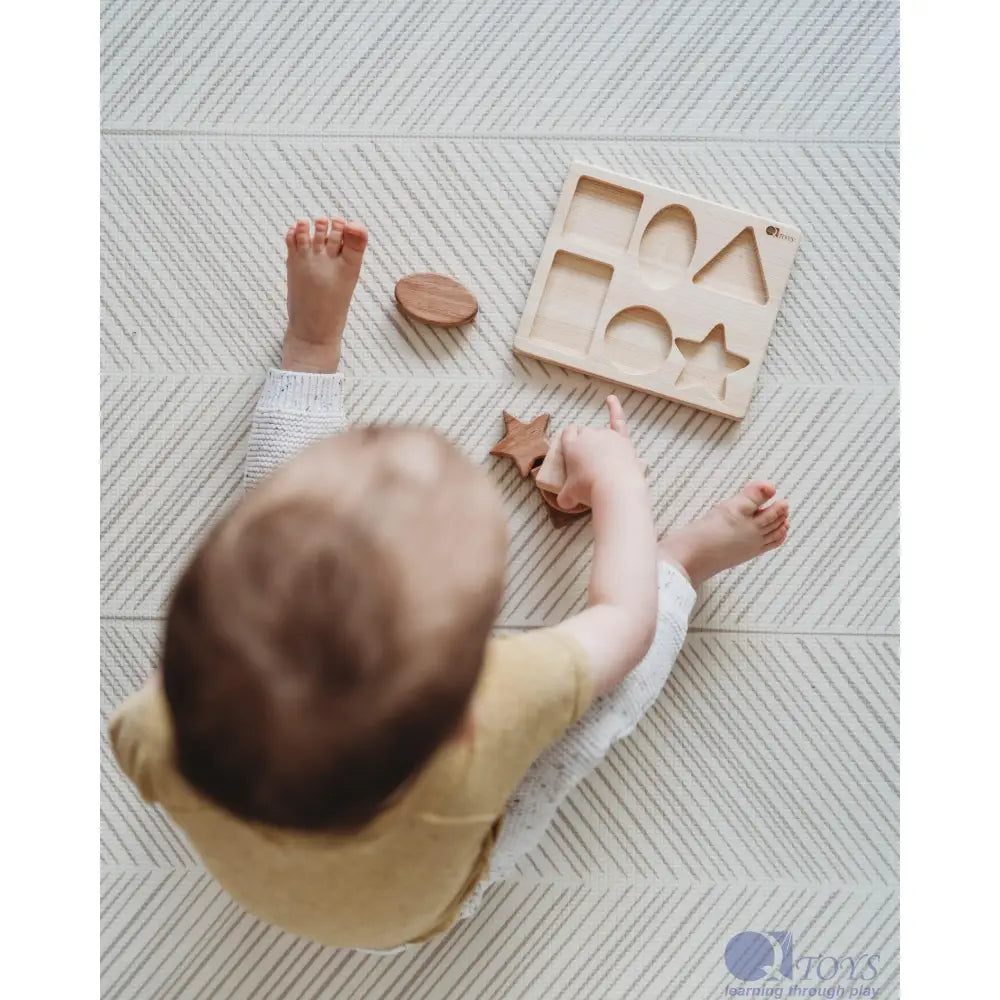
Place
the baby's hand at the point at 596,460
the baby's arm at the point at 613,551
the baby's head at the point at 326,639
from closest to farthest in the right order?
the baby's head at the point at 326,639
the baby's arm at the point at 613,551
the baby's hand at the point at 596,460

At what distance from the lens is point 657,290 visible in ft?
2.52

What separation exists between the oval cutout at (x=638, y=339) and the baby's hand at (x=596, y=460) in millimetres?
40

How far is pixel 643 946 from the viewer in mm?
757

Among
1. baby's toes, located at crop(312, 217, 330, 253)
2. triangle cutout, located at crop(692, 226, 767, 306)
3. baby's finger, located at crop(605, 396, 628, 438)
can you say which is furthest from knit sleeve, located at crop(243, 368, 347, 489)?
triangle cutout, located at crop(692, 226, 767, 306)

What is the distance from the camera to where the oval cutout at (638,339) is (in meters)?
0.77

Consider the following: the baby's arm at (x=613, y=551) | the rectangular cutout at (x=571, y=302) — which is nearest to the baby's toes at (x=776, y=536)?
the baby's arm at (x=613, y=551)

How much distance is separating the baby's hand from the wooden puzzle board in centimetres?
5

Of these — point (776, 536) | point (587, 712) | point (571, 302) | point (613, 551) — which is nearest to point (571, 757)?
point (587, 712)

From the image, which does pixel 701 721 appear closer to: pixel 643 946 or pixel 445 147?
pixel 643 946

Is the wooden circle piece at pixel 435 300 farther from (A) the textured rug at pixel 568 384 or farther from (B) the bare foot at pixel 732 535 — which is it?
(B) the bare foot at pixel 732 535

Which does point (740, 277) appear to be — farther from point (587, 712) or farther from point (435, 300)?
point (587, 712)

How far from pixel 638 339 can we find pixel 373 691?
0.47 metres

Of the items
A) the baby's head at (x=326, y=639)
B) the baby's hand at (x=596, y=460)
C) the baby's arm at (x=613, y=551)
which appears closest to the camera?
the baby's head at (x=326, y=639)

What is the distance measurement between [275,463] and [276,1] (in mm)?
405
